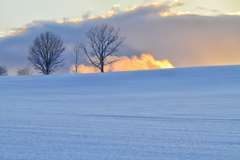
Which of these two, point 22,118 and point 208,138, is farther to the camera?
point 22,118

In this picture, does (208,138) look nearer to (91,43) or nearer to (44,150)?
(44,150)

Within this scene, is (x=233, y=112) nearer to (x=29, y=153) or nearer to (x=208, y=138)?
(x=208, y=138)

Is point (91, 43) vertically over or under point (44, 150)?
over

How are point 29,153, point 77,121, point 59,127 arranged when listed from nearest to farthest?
point 29,153, point 59,127, point 77,121

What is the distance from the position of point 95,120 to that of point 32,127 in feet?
2.10

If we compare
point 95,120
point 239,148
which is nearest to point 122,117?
point 95,120

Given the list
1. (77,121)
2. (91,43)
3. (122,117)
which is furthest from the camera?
(91,43)

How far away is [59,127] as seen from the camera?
2000 mm

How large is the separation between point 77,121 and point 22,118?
71 centimetres

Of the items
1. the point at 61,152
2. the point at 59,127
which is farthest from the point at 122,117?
the point at 61,152

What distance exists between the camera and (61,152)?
54.5 inches

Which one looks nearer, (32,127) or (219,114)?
(32,127)

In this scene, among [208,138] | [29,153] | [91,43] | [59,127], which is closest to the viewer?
[29,153]

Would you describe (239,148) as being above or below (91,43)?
below
